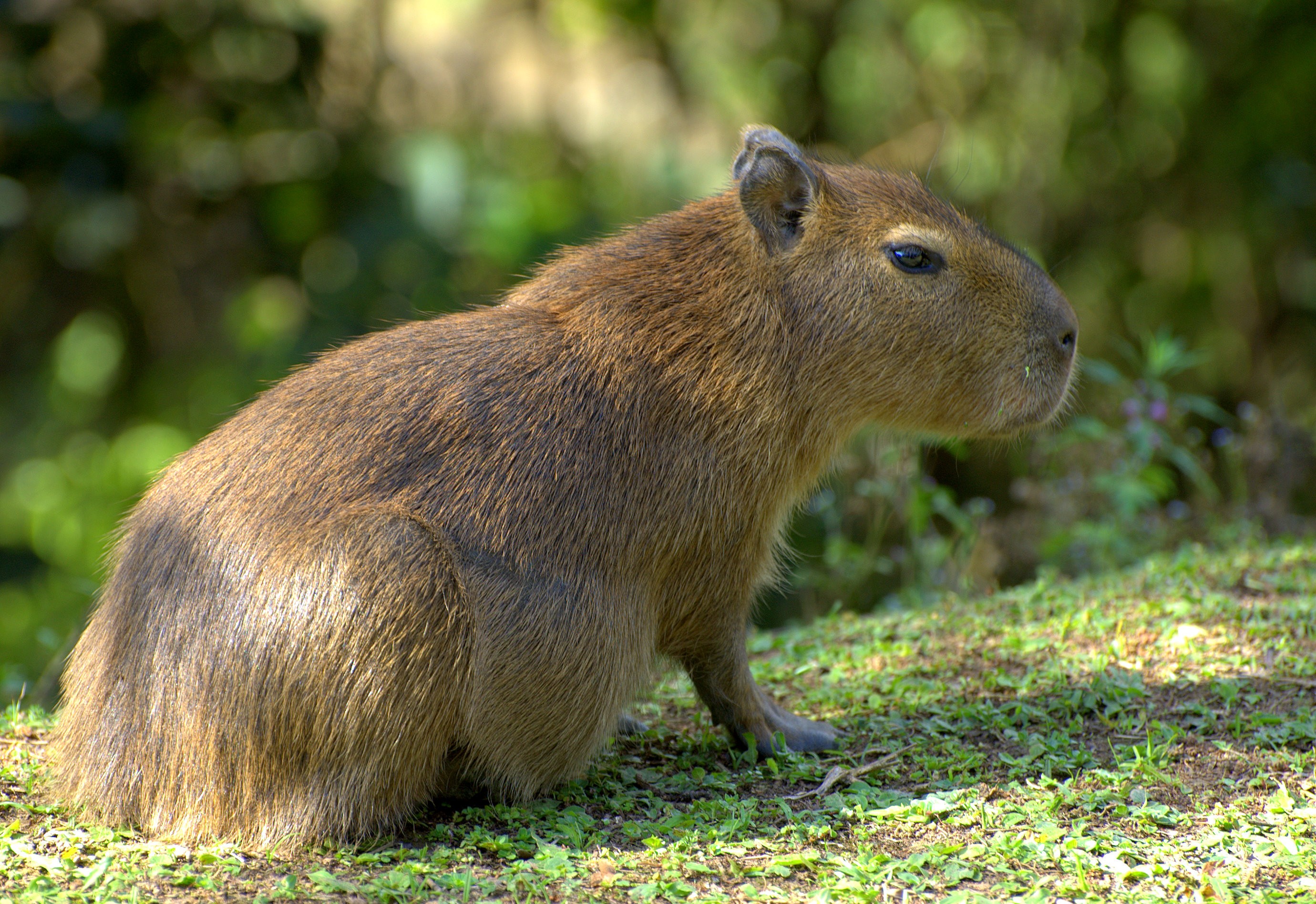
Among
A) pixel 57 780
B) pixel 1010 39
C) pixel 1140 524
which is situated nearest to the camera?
pixel 57 780

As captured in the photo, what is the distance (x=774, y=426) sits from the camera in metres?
3.54

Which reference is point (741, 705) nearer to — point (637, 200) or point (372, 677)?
point (372, 677)

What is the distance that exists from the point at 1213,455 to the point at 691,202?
5672mm

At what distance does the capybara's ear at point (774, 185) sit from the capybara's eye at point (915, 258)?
0.96 feet

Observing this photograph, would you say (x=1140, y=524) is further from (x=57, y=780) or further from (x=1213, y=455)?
(x=57, y=780)

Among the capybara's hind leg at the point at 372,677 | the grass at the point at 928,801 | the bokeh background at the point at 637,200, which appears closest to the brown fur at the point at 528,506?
the capybara's hind leg at the point at 372,677

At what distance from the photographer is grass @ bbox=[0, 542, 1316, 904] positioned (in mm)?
2826

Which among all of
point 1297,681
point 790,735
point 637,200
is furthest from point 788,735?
point 637,200

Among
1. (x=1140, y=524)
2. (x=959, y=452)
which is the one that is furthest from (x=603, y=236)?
(x=1140, y=524)

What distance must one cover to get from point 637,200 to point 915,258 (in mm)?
6394

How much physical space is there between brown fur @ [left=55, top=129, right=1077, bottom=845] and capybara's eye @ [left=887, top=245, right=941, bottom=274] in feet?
0.08

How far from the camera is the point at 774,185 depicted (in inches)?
142

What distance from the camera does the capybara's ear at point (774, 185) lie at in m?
3.59

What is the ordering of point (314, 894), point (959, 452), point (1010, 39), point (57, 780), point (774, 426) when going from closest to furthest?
point (314, 894) → point (57, 780) → point (774, 426) → point (959, 452) → point (1010, 39)
